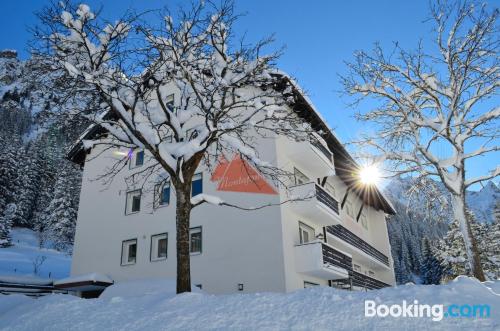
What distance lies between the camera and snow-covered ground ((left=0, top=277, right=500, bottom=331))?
5.29 m

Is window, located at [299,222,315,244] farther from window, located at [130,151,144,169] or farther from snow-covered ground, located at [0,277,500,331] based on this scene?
snow-covered ground, located at [0,277,500,331]

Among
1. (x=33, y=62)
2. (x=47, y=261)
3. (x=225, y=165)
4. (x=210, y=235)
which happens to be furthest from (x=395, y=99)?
(x=47, y=261)

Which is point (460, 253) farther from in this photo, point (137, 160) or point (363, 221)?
point (137, 160)

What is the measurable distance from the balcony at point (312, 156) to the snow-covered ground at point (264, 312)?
12941 mm

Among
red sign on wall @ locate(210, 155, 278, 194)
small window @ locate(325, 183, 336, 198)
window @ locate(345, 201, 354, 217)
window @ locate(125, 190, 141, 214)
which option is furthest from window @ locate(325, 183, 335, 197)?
window @ locate(125, 190, 141, 214)

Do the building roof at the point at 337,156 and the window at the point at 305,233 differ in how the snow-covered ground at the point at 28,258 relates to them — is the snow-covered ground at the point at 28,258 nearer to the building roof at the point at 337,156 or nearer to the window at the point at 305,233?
the building roof at the point at 337,156

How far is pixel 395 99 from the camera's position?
15.9 meters

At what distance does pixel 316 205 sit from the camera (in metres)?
19.1

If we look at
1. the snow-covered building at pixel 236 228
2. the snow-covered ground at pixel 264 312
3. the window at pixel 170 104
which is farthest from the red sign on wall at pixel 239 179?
the snow-covered ground at pixel 264 312

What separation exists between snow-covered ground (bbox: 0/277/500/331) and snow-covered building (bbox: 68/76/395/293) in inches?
251

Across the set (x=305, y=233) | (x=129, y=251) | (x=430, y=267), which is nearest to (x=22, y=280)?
(x=129, y=251)

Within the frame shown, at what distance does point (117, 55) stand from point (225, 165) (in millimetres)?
9573

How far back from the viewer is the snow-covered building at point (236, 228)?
17.4 m

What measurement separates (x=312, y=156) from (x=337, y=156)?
24.9 ft
